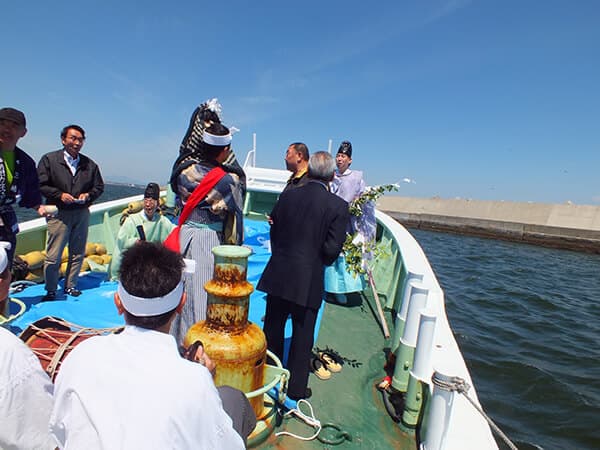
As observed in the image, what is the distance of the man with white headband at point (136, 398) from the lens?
2.75 feet

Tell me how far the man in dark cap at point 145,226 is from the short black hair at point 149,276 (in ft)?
8.68

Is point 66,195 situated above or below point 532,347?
above

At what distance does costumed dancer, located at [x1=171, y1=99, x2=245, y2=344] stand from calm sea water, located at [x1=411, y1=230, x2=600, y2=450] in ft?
12.2

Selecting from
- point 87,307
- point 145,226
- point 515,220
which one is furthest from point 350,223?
point 515,220

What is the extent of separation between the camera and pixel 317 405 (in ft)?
8.13

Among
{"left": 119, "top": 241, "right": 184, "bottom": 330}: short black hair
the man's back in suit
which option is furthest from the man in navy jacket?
{"left": 119, "top": 241, "right": 184, "bottom": 330}: short black hair

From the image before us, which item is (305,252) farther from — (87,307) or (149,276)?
(87,307)

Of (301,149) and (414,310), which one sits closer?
(414,310)

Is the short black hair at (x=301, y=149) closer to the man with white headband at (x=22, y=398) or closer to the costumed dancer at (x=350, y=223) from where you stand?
the costumed dancer at (x=350, y=223)

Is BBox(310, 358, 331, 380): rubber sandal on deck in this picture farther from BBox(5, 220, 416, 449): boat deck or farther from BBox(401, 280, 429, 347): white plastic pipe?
BBox(401, 280, 429, 347): white plastic pipe

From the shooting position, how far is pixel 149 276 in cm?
109

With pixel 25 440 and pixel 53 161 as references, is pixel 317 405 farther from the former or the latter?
pixel 53 161

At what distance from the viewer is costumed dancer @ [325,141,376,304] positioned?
14.1 feet

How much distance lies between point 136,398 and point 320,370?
222 cm
